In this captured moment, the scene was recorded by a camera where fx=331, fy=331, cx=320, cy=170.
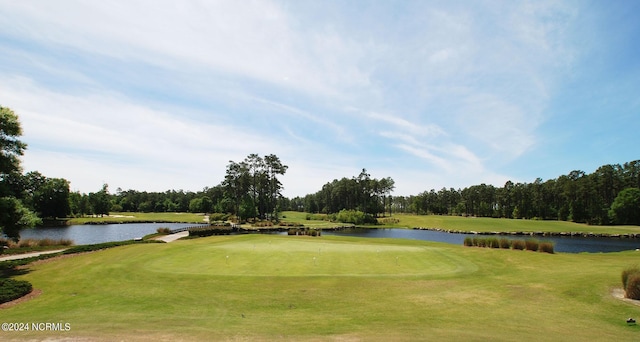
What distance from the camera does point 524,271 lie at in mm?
20531

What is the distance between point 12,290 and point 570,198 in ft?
495

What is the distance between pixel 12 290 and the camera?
15766 mm

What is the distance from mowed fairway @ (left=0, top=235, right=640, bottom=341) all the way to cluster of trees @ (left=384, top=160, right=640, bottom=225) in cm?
10541

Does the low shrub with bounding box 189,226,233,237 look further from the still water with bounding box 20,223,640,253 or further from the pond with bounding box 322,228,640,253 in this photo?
the pond with bounding box 322,228,640,253

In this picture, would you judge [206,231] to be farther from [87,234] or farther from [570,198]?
[570,198]

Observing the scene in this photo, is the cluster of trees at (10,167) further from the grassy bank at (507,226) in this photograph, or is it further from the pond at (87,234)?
the grassy bank at (507,226)

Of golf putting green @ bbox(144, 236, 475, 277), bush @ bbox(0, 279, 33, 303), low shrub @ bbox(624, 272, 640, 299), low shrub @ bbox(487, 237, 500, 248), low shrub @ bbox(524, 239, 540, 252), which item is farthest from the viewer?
low shrub @ bbox(487, 237, 500, 248)

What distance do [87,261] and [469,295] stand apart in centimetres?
2577

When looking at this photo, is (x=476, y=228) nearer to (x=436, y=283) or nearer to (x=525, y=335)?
(x=436, y=283)

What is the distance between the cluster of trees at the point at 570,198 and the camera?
101 metres

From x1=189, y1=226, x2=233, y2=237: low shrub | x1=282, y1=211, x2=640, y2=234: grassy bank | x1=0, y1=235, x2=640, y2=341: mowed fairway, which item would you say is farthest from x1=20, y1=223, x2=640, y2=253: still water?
x1=0, y1=235, x2=640, y2=341: mowed fairway

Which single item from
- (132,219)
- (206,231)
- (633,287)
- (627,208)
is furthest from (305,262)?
(627,208)

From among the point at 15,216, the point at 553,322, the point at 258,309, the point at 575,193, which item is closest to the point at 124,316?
the point at 258,309

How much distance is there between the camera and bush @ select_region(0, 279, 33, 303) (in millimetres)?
15016
